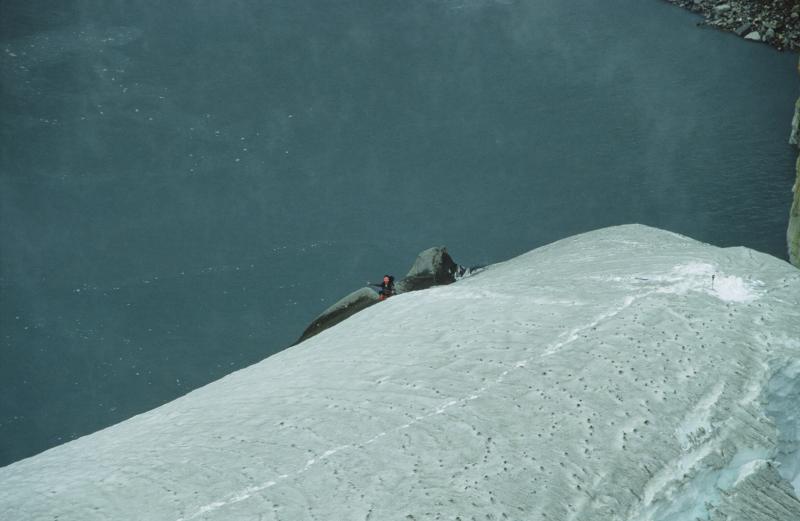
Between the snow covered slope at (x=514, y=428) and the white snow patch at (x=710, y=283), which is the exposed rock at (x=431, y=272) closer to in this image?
the snow covered slope at (x=514, y=428)

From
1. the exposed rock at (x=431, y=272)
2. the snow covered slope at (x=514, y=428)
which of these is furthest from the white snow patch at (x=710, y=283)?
the exposed rock at (x=431, y=272)

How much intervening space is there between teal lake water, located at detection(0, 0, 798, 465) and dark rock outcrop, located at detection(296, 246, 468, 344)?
119 centimetres

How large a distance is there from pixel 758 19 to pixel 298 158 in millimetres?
13218

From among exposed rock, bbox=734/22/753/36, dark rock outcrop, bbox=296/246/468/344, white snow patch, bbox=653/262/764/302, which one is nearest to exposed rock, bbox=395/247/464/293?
dark rock outcrop, bbox=296/246/468/344

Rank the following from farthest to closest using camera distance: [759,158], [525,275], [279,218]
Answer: [759,158], [279,218], [525,275]

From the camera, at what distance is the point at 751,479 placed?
4.57m

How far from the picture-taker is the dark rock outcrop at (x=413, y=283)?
37.4 feet

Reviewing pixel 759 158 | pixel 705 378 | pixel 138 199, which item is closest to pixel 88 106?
pixel 138 199

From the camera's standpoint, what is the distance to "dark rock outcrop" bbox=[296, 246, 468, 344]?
1139cm

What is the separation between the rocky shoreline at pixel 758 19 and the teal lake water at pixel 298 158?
538mm

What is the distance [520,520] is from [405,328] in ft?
8.73

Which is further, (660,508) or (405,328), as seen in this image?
(405,328)

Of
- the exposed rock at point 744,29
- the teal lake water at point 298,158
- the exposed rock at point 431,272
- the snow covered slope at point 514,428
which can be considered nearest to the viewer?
the snow covered slope at point 514,428

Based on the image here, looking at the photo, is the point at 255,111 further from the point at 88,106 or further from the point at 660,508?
the point at 660,508
